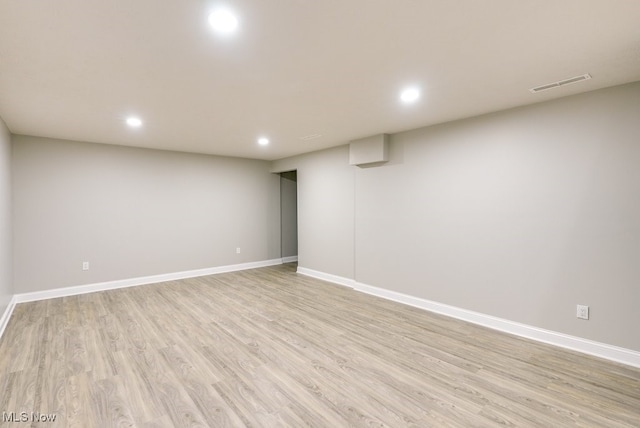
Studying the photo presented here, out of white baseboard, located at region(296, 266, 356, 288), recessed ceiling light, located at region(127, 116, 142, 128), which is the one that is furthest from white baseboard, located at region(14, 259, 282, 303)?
recessed ceiling light, located at region(127, 116, 142, 128)

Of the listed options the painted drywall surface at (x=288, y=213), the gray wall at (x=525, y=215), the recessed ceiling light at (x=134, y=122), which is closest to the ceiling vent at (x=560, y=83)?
the gray wall at (x=525, y=215)

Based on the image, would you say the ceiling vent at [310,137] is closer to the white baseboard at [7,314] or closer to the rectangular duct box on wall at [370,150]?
the rectangular duct box on wall at [370,150]

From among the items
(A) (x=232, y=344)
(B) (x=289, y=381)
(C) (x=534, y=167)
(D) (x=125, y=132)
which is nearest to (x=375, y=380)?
(B) (x=289, y=381)

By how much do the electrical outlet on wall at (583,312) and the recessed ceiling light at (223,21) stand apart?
12.0ft

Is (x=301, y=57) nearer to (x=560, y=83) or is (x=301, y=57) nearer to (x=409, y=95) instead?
(x=409, y=95)

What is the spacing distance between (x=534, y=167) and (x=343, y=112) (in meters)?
2.05

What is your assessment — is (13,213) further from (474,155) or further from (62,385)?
(474,155)

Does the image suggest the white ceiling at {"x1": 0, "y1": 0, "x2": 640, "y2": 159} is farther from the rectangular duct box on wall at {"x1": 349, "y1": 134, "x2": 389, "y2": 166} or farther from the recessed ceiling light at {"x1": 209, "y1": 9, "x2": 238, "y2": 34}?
the rectangular duct box on wall at {"x1": 349, "y1": 134, "x2": 389, "y2": 166}

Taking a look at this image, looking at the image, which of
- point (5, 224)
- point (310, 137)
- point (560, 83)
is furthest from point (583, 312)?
point (5, 224)

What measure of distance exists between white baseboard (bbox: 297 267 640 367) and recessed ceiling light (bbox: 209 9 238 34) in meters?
3.71

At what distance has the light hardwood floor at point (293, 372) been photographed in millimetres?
2031

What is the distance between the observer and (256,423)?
195 cm

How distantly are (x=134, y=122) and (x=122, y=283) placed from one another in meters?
2.84

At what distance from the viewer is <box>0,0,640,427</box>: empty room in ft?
6.37
